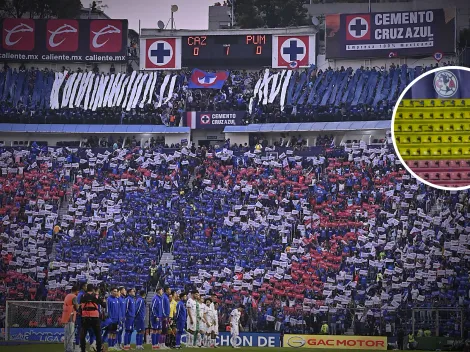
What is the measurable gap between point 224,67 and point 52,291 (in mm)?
13827

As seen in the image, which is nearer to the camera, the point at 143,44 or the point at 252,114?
the point at 252,114

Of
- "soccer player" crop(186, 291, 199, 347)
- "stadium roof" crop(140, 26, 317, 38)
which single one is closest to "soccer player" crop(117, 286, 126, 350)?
"soccer player" crop(186, 291, 199, 347)

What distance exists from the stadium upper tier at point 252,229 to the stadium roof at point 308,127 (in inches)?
94.4

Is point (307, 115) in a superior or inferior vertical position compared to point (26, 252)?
superior

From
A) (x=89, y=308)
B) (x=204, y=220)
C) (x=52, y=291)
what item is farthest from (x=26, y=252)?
(x=89, y=308)

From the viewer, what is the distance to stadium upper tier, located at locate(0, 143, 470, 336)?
3086cm

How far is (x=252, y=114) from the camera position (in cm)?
4156

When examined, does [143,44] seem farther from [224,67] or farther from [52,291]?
[52,291]

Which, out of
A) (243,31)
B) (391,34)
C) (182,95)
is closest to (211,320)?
(182,95)

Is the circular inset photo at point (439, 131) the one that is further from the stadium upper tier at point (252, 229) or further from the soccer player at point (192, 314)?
the stadium upper tier at point (252, 229)

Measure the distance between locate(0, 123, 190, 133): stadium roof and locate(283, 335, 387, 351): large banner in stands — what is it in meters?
15.2

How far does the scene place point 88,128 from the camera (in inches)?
1657

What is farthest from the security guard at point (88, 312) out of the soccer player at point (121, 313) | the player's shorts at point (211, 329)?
the player's shorts at point (211, 329)

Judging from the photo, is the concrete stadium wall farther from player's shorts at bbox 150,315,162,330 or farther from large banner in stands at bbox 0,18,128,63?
player's shorts at bbox 150,315,162,330
